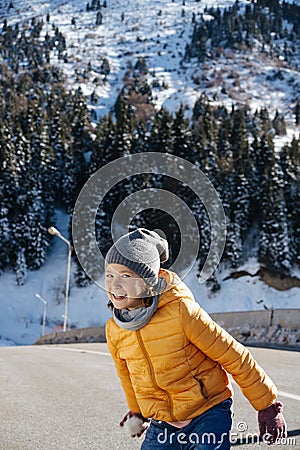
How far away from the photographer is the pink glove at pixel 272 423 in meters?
2.69

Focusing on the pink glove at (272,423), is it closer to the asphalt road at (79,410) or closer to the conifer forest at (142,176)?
the asphalt road at (79,410)

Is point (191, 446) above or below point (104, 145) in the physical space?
above

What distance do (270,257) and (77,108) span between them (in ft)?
178

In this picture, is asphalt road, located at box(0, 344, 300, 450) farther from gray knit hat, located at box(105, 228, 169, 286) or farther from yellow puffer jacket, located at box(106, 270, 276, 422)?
gray knit hat, located at box(105, 228, 169, 286)

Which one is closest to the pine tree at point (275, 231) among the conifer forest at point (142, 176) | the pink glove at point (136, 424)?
the conifer forest at point (142, 176)

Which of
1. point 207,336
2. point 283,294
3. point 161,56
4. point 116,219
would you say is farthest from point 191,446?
point 161,56

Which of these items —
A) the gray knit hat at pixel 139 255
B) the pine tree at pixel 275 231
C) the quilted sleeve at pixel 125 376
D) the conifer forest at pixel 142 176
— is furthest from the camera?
the conifer forest at pixel 142 176

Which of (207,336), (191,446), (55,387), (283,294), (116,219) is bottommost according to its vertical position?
(283,294)

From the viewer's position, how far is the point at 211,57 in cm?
17962

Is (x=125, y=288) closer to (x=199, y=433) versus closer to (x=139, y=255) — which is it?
(x=139, y=255)

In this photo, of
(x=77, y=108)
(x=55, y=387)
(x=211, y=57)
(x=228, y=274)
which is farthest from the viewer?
(x=211, y=57)

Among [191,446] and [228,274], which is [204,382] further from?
[228,274]

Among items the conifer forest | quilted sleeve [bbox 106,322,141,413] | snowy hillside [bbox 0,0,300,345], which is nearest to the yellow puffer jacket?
quilted sleeve [bbox 106,322,141,413]

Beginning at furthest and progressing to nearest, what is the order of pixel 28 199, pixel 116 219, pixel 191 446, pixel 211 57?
pixel 211 57, pixel 28 199, pixel 116 219, pixel 191 446
